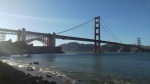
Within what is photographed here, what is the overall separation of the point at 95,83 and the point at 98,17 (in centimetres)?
9812

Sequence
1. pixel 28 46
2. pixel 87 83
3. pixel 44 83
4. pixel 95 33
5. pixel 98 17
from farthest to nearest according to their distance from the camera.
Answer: pixel 98 17, pixel 95 33, pixel 28 46, pixel 87 83, pixel 44 83

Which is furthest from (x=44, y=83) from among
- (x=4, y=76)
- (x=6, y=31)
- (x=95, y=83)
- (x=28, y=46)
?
(x=28, y=46)

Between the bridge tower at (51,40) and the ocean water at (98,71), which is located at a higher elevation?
the bridge tower at (51,40)

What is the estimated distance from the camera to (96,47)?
108875mm

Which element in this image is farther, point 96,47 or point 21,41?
point 96,47

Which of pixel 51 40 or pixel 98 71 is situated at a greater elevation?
pixel 51 40

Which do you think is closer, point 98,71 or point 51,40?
point 98,71

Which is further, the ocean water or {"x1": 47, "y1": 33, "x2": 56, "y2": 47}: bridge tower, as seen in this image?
{"x1": 47, "y1": 33, "x2": 56, "y2": 47}: bridge tower

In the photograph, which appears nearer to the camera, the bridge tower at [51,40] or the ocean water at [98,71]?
the ocean water at [98,71]

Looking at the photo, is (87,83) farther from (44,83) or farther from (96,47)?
(96,47)

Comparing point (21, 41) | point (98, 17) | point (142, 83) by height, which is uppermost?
point (98, 17)

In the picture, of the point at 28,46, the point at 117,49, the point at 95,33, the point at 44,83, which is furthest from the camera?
the point at 117,49

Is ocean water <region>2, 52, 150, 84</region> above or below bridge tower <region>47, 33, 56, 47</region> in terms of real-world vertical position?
below

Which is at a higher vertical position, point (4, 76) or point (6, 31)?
point (6, 31)
